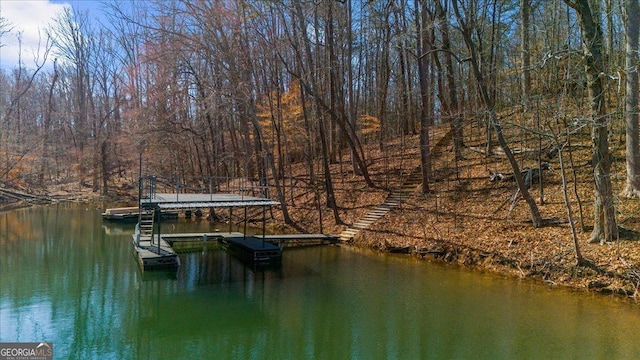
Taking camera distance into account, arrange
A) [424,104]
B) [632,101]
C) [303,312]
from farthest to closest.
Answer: [424,104] → [632,101] → [303,312]

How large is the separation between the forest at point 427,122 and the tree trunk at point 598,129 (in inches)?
1.8

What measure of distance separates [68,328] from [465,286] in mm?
9438

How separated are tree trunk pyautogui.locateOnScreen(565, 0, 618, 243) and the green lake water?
2.28 meters

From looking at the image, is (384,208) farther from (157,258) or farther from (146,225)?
(146,225)

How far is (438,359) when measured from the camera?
24.1ft

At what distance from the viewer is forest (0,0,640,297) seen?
38.0ft

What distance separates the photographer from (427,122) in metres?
18.1

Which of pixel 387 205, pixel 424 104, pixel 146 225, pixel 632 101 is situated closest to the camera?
pixel 632 101

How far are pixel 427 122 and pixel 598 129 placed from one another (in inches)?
298

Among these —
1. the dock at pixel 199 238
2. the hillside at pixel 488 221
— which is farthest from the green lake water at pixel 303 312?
the hillside at pixel 488 221

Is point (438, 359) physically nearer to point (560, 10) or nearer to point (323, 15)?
point (323, 15)

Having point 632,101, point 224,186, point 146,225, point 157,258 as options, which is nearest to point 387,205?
point 632,101

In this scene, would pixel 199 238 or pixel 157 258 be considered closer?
pixel 157 258

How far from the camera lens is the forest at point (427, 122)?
38.0 feet
